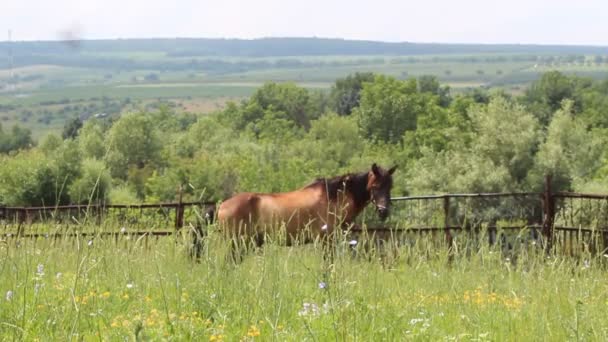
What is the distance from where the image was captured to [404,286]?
7.09m

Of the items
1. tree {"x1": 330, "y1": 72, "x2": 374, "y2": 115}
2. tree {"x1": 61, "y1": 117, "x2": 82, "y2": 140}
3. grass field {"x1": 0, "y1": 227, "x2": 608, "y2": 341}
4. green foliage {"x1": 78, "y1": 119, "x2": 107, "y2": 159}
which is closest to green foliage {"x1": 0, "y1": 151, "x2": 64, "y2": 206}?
tree {"x1": 61, "y1": 117, "x2": 82, "y2": 140}

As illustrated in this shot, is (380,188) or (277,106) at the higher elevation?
(380,188)

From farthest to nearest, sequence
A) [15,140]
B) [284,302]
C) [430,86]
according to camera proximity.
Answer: [430,86] < [15,140] < [284,302]

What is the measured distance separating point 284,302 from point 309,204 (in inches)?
259

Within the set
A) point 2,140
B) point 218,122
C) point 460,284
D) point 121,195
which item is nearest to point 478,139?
point 121,195

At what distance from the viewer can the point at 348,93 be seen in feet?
488

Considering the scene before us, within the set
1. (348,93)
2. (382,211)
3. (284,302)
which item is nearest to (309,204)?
(382,211)

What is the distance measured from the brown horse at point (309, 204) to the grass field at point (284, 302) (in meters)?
5.11

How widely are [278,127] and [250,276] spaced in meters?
113

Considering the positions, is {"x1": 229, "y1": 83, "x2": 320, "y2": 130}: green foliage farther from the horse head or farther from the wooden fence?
the horse head

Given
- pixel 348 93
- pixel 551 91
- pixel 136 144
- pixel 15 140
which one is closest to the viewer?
pixel 551 91

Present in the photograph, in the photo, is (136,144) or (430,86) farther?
(430,86)

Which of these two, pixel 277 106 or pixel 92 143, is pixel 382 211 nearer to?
pixel 92 143

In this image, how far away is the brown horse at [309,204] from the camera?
1245 centimetres
